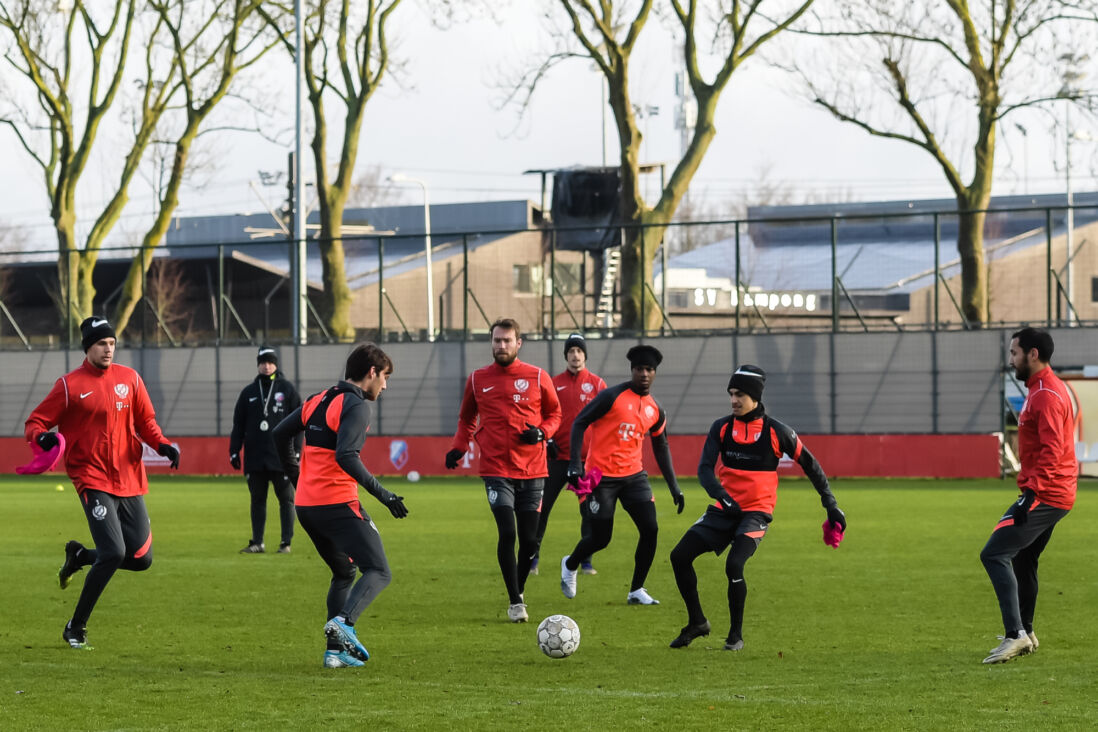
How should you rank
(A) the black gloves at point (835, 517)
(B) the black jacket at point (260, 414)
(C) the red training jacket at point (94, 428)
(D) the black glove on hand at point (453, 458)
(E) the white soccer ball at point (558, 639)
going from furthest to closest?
(B) the black jacket at point (260, 414) → (D) the black glove on hand at point (453, 458) → (C) the red training jacket at point (94, 428) → (A) the black gloves at point (835, 517) → (E) the white soccer ball at point (558, 639)

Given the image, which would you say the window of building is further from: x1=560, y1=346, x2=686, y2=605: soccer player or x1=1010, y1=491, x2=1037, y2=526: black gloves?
x1=1010, y1=491, x2=1037, y2=526: black gloves

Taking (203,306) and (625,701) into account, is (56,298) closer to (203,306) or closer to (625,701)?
(203,306)

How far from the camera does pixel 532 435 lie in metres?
11.4

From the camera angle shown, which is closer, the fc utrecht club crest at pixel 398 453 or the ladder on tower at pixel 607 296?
the fc utrecht club crest at pixel 398 453

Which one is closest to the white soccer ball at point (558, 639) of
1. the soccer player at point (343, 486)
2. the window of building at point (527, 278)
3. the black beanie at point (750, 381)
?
the soccer player at point (343, 486)

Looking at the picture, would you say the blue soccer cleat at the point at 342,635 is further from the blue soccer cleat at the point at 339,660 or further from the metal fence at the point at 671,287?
the metal fence at the point at 671,287

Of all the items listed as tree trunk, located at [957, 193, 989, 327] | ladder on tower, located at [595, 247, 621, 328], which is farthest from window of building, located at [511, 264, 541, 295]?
tree trunk, located at [957, 193, 989, 327]

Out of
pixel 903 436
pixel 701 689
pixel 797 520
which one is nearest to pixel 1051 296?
pixel 903 436

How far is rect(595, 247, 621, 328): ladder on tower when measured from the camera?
36375 mm

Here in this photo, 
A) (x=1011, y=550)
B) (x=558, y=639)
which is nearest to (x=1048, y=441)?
(x=1011, y=550)

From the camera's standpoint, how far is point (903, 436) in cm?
3105

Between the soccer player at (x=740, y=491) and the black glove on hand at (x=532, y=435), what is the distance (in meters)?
1.91

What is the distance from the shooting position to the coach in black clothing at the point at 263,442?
16.1 meters

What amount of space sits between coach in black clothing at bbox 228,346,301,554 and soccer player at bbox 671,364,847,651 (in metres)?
7.07
